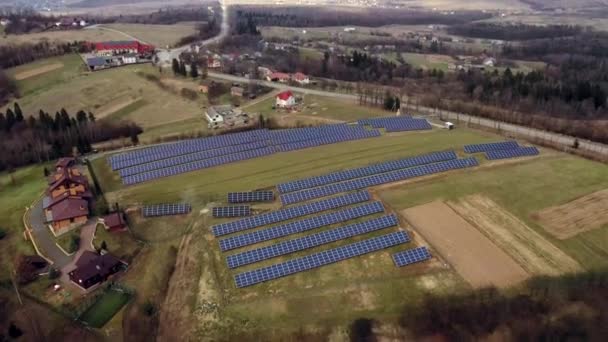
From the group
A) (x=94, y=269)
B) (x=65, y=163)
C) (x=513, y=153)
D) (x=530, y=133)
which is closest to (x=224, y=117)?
(x=65, y=163)

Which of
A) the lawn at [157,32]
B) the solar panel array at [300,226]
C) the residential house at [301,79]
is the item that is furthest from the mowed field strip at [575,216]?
the lawn at [157,32]

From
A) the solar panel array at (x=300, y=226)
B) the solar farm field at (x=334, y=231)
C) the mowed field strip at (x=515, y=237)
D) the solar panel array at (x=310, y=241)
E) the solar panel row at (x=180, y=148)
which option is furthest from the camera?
the solar panel row at (x=180, y=148)

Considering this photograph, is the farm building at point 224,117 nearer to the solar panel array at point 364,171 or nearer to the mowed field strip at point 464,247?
the solar panel array at point 364,171

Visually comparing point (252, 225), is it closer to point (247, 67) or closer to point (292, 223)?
point (292, 223)

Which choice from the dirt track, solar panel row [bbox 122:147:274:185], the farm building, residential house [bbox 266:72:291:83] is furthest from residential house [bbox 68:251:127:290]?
the dirt track

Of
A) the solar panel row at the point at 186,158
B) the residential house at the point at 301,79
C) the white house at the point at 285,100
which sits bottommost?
the solar panel row at the point at 186,158

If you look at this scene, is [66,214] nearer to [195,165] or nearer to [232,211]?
[195,165]
